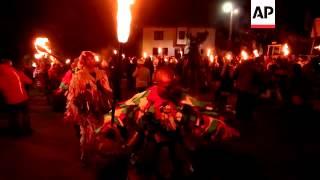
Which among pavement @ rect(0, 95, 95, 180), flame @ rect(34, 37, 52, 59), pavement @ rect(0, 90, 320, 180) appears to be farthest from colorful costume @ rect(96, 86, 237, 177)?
flame @ rect(34, 37, 52, 59)

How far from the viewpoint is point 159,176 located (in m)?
5.68

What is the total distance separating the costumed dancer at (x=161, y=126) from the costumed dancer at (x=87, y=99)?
7.82 ft

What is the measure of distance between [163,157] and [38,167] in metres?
3.52

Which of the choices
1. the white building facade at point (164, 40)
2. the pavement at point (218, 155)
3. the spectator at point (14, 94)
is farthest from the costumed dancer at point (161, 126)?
the white building facade at point (164, 40)

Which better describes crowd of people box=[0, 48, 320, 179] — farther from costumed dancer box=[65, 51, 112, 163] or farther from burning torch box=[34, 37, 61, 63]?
burning torch box=[34, 37, 61, 63]

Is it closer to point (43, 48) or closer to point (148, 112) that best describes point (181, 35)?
point (43, 48)

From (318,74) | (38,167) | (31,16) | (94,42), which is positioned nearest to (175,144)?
(38,167)
